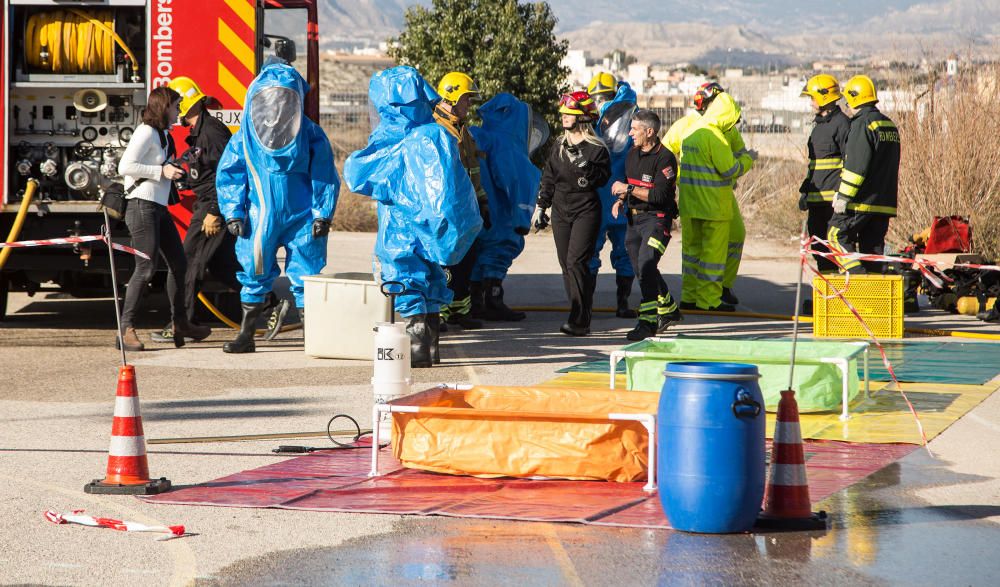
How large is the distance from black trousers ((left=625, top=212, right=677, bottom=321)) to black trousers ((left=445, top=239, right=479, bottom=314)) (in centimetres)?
153

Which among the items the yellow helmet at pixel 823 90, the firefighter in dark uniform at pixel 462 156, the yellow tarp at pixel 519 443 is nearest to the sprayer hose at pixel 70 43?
the firefighter in dark uniform at pixel 462 156

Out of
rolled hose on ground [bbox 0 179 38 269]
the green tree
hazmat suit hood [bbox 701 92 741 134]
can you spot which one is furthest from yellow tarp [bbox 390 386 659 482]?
the green tree

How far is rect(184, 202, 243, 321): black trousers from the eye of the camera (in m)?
11.6

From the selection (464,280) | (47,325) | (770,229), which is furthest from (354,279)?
(770,229)

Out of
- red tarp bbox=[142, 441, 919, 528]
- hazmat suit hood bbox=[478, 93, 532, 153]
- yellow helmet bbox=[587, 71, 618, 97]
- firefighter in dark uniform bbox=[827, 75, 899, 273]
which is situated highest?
yellow helmet bbox=[587, 71, 618, 97]

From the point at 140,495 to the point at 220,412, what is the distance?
7.48 ft

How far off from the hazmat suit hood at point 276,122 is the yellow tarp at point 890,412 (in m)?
2.85

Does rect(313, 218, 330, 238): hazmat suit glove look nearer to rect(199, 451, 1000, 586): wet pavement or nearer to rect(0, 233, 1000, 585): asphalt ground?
rect(0, 233, 1000, 585): asphalt ground

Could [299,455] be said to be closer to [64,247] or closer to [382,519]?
[382,519]

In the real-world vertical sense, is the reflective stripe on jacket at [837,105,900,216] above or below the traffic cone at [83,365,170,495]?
above

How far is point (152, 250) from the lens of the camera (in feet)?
35.9

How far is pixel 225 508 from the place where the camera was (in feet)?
20.3

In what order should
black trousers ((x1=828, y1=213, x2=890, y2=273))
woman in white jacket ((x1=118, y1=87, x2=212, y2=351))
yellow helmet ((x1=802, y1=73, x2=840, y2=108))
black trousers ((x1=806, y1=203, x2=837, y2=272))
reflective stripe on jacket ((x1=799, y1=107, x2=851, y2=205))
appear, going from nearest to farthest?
woman in white jacket ((x1=118, y1=87, x2=212, y2=351)), black trousers ((x1=828, y1=213, x2=890, y2=273)), yellow helmet ((x1=802, y1=73, x2=840, y2=108)), reflective stripe on jacket ((x1=799, y1=107, x2=851, y2=205)), black trousers ((x1=806, y1=203, x2=837, y2=272))

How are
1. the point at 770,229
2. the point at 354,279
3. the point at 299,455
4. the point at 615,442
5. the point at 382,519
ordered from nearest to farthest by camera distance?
1. the point at 382,519
2. the point at 615,442
3. the point at 299,455
4. the point at 354,279
5. the point at 770,229
